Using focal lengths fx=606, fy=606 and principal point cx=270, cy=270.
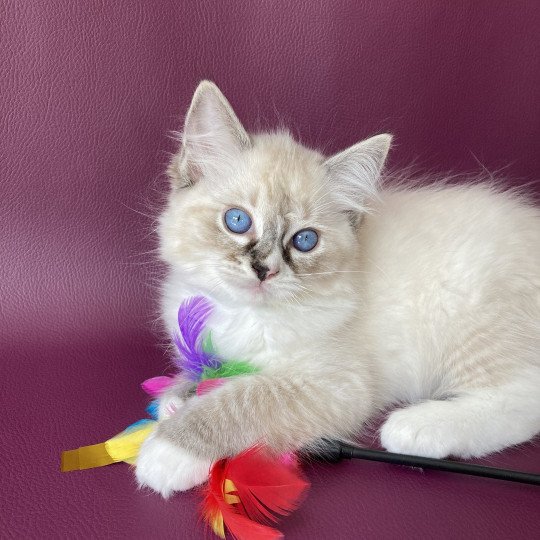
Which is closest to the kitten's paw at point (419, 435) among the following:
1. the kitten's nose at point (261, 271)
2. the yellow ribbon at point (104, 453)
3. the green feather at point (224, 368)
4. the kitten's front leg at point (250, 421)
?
the kitten's front leg at point (250, 421)

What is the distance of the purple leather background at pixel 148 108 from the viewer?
216 cm

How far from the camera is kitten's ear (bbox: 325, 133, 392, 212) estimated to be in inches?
66.8

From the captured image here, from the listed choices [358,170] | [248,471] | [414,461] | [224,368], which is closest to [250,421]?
[248,471]

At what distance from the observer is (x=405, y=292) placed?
5.86 feet

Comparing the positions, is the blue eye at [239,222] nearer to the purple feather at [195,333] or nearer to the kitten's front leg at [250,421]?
the purple feather at [195,333]

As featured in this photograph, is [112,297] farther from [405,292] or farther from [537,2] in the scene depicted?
[537,2]

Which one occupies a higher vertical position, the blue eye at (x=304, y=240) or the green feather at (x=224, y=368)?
the blue eye at (x=304, y=240)

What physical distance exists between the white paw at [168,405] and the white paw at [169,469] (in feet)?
0.68

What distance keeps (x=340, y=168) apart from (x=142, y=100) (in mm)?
895

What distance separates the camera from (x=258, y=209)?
1.62 metres

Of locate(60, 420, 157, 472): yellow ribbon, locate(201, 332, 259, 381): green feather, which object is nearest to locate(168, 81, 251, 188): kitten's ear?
locate(201, 332, 259, 381): green feather

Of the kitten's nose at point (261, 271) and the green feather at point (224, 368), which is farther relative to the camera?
the green feather at point (224, 368)

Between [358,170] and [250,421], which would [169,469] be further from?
[358,170]

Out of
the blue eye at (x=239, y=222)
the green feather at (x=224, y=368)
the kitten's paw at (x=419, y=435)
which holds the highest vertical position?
the blue eye at (x=239, y=222)
